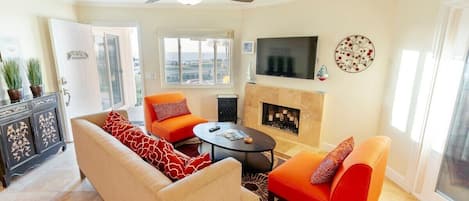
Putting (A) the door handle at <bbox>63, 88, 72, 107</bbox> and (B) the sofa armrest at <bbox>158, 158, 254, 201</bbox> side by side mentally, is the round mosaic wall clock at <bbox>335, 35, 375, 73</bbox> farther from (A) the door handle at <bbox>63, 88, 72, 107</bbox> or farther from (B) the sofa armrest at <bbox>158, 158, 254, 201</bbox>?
(A) the door handle at <bbox>63, 88, 72, 107</bbox>

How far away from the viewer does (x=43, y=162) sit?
3195mm

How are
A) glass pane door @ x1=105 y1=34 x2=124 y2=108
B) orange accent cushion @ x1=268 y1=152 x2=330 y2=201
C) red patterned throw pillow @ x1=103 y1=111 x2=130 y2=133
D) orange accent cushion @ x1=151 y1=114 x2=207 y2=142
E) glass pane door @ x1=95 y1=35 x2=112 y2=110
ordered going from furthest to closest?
glass pane door @ x1=105 y1=34 x2=124 y2=108 < glass pane door @ x1=95 y1=35 x2=112 y2=110 < orange accent cushion @ x1=151 y1=114 x2=207 y2=142 < red patterned throw pillow @ x1=103 y1=111 x2=130 y2=133 < orange accent cushion @ x1=268 y1=152 x2=330 y2=201

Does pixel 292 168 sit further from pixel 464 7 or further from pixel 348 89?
pixel 464 7

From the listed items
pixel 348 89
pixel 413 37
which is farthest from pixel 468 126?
pixel 348 89

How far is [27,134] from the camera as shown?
9.44 feet

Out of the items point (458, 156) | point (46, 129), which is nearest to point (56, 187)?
point (46, 129)

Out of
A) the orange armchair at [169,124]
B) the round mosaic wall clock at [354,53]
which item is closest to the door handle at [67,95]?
the orange armchair at [169,124]

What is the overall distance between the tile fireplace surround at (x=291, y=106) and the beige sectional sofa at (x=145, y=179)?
236cm

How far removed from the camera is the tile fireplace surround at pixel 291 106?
12.2 ft

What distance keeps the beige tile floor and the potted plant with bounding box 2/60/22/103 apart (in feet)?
3.12

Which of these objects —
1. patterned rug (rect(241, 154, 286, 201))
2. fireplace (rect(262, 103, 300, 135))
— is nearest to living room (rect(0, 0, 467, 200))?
fireplace (rect(262, 103, 300, 135))

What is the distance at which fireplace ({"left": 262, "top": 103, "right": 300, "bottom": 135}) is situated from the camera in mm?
4168

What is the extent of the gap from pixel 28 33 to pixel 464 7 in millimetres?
5126

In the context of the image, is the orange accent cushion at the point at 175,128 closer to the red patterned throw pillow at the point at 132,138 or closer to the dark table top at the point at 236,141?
the dark table top at the point at 236,141
